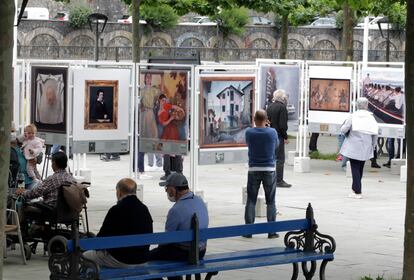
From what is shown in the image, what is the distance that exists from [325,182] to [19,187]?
923 cm

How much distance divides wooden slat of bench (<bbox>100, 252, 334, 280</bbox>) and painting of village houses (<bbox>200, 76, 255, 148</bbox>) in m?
6.83

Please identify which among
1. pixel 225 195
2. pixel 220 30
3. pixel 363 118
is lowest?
pixel 225 195

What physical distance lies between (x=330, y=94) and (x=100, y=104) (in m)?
7.14

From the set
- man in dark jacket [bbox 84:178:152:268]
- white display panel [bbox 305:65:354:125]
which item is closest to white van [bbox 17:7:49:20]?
white display panel [bbox 305:65:354:125]

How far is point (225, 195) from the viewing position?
21250mm

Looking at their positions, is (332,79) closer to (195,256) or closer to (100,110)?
(100,110)

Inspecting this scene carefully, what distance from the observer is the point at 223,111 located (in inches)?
750

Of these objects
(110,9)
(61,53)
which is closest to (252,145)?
(61,53)

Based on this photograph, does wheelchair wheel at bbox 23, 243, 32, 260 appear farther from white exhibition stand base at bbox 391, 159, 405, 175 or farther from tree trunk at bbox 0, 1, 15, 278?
white exhibition stand base at bbox 391, 159, 405, 175

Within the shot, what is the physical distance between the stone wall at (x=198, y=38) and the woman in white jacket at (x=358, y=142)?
37.4m

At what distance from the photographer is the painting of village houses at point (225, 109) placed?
61.9 feet

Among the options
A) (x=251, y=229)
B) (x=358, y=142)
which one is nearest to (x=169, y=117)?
(x=358, y=142)

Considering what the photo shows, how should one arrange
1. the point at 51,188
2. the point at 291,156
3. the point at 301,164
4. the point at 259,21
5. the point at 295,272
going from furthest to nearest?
the point at 259,21 → the point at 291,156 → the point at 301,164 → the point at 51,188 → the point at 295,272

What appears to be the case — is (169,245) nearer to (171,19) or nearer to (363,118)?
(363,118)
